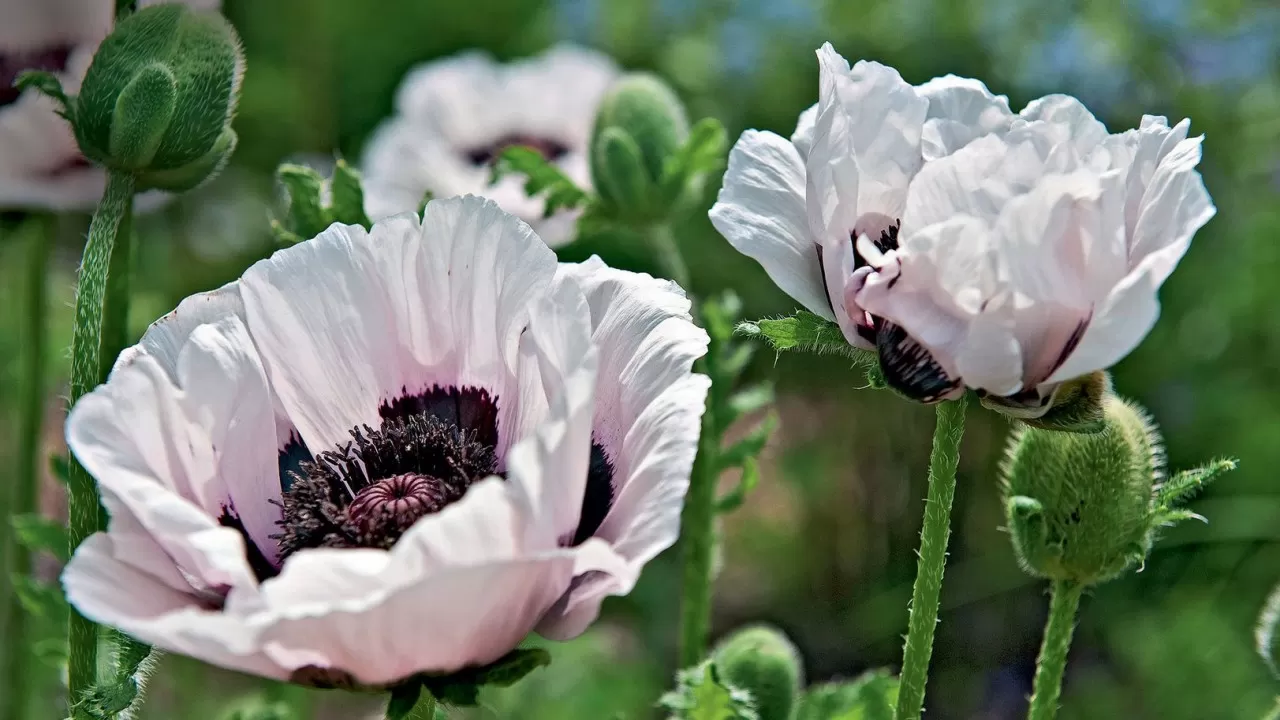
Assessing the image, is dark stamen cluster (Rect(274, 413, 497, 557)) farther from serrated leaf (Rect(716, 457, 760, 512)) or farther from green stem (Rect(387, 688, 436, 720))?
serrated leaf (Rect(716, 457, 760, 512))

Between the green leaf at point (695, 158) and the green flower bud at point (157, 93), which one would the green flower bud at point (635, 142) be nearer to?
the green leaf at point (695, 158)

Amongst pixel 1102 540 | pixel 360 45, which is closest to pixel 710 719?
pixel 1102 540

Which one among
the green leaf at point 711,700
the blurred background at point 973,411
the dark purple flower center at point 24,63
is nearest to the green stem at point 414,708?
the green leaf at point 711,700

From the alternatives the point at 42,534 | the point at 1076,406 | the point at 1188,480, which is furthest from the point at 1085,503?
the point at 42,534

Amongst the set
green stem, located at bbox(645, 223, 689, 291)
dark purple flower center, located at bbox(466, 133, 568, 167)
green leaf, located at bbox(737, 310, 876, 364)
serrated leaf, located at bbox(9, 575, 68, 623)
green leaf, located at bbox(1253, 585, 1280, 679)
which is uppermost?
dark purple flower center, located at bbox(466, 133, 568, 167)

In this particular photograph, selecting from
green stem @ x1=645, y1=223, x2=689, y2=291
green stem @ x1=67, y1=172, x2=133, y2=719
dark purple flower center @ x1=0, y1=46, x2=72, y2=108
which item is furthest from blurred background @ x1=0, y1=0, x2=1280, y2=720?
green stem @ x1=67, y1=172, x2=133, y2=719

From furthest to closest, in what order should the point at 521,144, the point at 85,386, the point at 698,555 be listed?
the point at 521,144 → the point at 698,555 → the point at 85,386

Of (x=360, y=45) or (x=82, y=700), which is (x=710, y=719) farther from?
(x=360, y=45)

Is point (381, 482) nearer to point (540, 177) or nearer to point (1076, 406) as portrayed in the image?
point (1076, 406)
